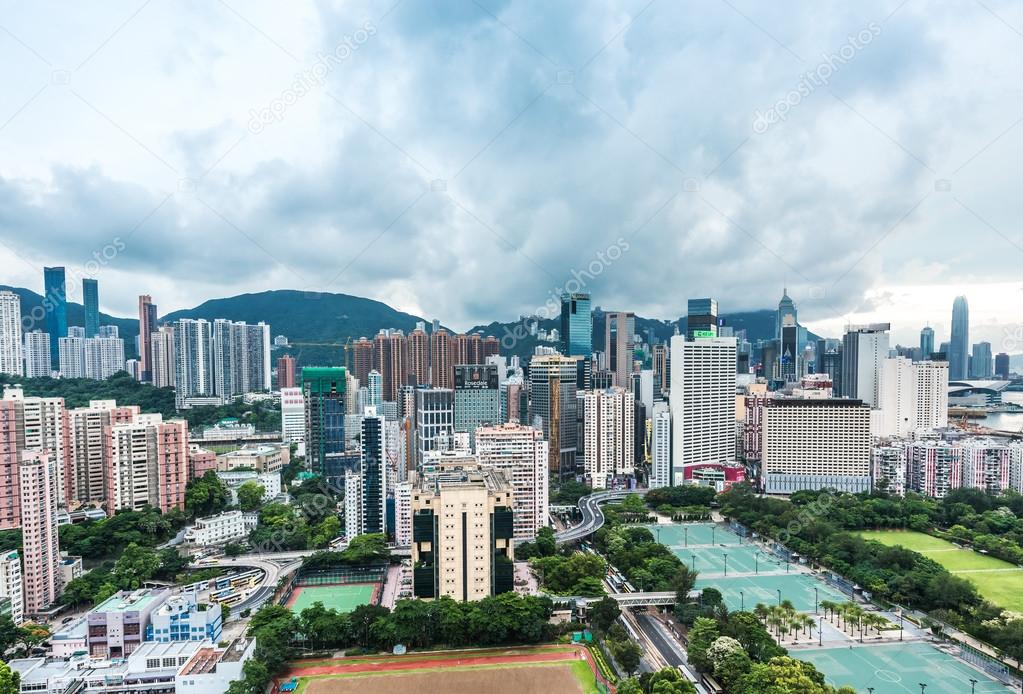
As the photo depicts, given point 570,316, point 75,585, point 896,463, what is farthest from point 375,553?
point 570,316

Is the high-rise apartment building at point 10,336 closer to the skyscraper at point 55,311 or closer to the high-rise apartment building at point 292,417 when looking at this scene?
the skyscraper at point 55,311

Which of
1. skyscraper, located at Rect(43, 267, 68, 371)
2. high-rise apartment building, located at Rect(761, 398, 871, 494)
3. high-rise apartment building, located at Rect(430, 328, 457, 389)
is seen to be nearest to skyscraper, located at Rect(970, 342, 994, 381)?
high-rise apartment building, located at Rect(761, 398, 871, 494)

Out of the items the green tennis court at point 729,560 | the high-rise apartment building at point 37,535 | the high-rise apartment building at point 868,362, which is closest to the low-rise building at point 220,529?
the high-rise apartment building at point 37,535

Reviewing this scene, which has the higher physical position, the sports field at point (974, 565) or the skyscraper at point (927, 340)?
the skyscraper at point (927, 340)

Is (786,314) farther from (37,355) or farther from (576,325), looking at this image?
(37,355)

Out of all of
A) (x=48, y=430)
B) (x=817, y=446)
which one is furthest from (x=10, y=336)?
(x=817, y=446)
